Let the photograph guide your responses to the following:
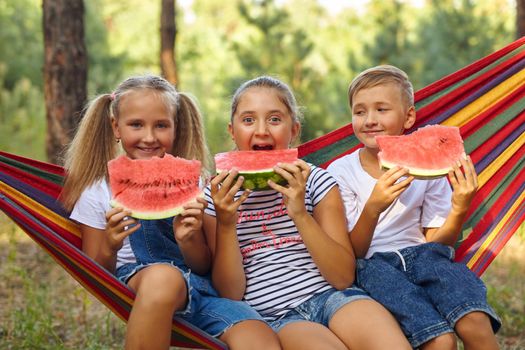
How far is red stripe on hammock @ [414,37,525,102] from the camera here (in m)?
A: 4.03

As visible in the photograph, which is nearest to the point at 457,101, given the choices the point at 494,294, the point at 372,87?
the point at 372,87

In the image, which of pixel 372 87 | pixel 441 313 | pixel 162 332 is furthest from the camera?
pixel 372 87

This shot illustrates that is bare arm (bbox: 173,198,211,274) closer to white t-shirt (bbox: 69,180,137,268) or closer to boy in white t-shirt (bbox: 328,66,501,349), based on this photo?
white t-shirt (bbox: 69,180,137,268)

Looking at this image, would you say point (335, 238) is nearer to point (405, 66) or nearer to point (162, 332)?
point (162, 332)

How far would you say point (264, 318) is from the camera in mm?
3234

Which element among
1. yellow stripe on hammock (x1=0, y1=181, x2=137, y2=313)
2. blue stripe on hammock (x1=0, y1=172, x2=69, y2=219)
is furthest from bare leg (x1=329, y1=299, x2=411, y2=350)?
blue stripe on hammock (x1=0, y1=172, x2=69, y2=219)

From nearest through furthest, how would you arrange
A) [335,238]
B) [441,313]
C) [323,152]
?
[441,313] < [335,238] < [323,152]

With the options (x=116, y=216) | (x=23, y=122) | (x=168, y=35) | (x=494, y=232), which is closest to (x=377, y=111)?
(x=494, y=232)

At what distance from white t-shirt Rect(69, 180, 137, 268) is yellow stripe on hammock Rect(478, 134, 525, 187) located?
193cm

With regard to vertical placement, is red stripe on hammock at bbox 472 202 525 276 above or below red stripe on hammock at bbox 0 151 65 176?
below

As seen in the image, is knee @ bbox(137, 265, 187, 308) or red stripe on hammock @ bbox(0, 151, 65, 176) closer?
knee @ bbox(137, 265, 187, 308)

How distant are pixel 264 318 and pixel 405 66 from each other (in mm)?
10543

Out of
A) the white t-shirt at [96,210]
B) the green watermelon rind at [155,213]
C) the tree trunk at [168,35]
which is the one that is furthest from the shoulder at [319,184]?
the tree trunk at [168,35]

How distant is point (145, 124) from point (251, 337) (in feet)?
3.92
